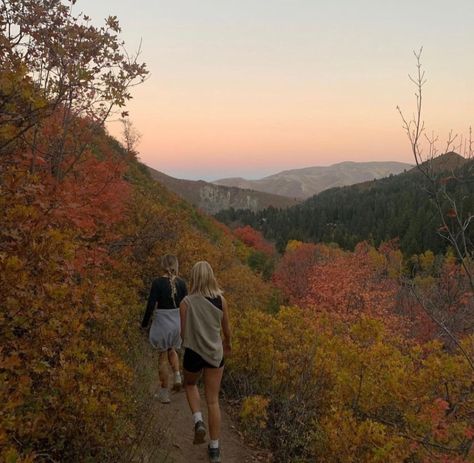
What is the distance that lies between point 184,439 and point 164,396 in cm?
94

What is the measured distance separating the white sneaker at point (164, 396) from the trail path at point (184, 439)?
0.06 meters

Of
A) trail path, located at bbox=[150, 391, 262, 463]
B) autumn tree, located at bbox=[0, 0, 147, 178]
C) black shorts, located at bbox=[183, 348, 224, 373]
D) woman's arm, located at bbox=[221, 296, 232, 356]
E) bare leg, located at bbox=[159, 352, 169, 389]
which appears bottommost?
trail path, located at bbox=[150, 391, 262, 463]

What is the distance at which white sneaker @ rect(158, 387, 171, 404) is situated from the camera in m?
6.30

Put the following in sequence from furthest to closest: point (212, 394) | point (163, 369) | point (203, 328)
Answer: point (163, 369)
point (212, 394)
point (203, 328)

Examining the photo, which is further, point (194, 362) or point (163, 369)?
point (163, 369)

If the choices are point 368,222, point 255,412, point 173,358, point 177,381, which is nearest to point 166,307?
point 173,358

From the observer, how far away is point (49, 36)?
7.09 meters

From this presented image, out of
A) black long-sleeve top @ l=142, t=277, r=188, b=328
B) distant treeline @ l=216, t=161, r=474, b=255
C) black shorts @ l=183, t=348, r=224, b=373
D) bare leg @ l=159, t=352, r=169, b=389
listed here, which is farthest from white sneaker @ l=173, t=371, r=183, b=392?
distant treeline @ l=216, t=161, r=474, b=255

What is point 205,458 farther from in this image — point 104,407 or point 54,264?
point 54,264

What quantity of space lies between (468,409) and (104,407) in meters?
5.92

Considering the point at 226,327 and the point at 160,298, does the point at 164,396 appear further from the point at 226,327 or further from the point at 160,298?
the point at 226,327

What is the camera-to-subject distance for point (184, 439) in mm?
5480

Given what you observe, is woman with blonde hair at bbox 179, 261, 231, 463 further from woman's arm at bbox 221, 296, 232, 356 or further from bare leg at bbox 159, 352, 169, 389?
bare leg at bbox 159, 352, 169, 389

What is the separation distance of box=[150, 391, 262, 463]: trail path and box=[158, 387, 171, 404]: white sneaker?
57mm
